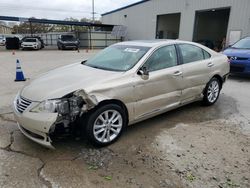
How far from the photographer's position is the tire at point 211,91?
5.12m

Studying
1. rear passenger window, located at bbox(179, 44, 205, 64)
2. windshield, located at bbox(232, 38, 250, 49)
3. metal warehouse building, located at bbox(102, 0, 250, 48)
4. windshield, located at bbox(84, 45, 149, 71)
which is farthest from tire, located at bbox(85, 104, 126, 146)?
metal warehouse building, located at bbox(102, 0, 250, 48)

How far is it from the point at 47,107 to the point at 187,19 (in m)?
21.8

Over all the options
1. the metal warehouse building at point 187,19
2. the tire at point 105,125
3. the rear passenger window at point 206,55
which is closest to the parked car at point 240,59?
the rear passenger window at point 206,55

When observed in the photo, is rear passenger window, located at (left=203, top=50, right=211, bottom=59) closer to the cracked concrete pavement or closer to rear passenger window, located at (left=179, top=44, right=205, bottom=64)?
rear passenger window, located at (left=179, top=44, right=205, bottom=64)

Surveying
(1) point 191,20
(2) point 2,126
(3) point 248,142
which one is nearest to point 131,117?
(3) point 248,142

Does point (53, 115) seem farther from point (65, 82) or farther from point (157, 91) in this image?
point (157, 91)

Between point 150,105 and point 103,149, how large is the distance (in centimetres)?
108

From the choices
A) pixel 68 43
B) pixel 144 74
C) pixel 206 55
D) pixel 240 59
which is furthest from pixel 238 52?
pixel 68 43

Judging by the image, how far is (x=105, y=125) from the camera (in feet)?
11.2

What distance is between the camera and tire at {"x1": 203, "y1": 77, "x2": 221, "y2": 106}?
5.12 meters

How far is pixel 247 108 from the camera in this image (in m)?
5.34

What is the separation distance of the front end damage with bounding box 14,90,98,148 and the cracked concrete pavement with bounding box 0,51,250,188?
0.82ft

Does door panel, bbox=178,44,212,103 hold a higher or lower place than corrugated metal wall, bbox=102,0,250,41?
lower

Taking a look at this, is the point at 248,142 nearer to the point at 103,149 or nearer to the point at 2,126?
the point at 103,149
